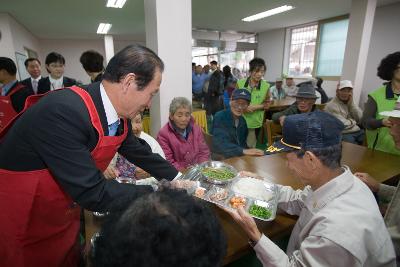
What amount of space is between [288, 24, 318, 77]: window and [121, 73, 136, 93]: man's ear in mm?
9751

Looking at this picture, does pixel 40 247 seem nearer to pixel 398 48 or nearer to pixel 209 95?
pixel 209 95

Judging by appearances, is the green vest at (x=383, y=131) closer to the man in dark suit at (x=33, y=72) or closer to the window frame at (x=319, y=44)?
the man in dark suit at (x=33, y=72)

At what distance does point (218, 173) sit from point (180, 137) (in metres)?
0.82

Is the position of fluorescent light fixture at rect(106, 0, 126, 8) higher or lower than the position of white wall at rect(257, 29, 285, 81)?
higher

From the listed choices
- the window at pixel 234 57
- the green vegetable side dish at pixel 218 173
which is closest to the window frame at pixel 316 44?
the window at pixel 234 57

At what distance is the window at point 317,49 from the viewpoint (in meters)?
8.31

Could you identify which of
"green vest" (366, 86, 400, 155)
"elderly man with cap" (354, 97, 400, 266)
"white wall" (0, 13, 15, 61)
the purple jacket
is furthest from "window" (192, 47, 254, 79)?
"elderly man with cap" (354, 97, 400, 266)

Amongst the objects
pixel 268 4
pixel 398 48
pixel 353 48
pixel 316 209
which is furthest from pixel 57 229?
pixel 398 48

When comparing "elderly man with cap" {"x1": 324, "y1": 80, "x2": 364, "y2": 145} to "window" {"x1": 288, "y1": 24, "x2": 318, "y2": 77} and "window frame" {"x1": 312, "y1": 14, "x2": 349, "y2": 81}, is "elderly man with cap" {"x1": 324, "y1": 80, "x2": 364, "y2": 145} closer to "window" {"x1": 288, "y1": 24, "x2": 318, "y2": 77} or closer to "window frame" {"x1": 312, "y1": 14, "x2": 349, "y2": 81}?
"window frame" {"x1": 312, "y1": 14, "x2": 349, "y2": 81}

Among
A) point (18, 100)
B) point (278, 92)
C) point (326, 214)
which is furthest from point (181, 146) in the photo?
point (278, 92)

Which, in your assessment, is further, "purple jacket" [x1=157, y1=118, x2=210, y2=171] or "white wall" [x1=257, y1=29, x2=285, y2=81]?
"white wall" [x1=257, y1=29, x2=285, y2=81]

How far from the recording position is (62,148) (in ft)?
3.16

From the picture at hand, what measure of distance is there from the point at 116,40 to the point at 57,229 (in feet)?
46.5

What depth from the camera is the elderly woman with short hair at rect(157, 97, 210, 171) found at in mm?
2418
